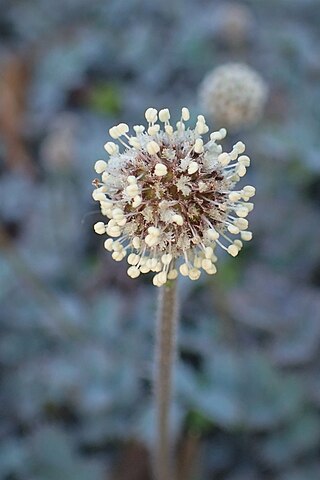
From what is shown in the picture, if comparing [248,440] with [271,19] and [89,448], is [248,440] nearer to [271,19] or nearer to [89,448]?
[89,448]

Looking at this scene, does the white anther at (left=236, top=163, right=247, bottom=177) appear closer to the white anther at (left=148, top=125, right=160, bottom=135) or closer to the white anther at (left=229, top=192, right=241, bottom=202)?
the white anther at (left=229, top=192, right=241, bottom=202)

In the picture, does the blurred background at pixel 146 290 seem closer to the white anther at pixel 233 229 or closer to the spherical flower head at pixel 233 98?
the spherical flower head at pixel 233 98

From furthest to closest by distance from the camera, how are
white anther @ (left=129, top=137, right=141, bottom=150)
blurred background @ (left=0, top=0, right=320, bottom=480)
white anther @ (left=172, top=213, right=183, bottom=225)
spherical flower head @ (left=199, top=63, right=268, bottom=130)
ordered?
spherical flower head @ (left=199, top=63, right=268, bottom=130)
blurred background @ (left=0, top=0, right=320, bottom=480)
white anther @ (left=129, top=137, right=141, bottom=150)
white anther @ (left=172, top=213, right=183, bottom=225)

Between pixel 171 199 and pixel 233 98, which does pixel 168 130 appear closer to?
pixel 171 199

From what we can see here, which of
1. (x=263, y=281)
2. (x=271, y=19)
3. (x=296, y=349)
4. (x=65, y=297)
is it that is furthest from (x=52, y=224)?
(x=271, y=19)

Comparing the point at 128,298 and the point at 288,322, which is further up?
the point at 128,298

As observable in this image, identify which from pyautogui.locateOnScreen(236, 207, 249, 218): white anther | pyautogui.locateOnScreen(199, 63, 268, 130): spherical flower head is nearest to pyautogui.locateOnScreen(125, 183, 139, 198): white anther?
pyautogui.locateOnScreen(236, 207, 249, 218): white anther
